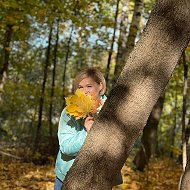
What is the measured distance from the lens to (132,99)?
5.21 feet

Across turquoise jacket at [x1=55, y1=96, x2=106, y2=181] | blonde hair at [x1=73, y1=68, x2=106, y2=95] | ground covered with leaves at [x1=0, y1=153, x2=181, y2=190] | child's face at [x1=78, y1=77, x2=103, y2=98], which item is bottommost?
ground covered with leaves at [x1=0, y1=153, x2=181, y2=190]

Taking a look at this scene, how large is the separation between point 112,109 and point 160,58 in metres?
0.32

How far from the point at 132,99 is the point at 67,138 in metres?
0.63

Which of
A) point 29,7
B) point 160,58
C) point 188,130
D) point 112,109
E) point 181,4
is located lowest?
point 188,130

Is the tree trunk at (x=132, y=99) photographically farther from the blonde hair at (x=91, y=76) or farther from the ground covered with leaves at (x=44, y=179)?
the ground covered with leaves at (x=44, y=179)

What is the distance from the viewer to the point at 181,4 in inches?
64.3

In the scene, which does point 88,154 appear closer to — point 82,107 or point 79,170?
point 79,170

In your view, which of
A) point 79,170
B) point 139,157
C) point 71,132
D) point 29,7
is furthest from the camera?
point 139,157

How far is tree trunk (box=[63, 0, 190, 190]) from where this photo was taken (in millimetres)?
1549

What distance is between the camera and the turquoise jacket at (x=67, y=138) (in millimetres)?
2014

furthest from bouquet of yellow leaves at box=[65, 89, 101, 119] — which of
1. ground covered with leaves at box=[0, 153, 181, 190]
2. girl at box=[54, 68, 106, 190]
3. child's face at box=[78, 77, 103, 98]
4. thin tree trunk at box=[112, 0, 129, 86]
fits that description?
thin tree trunk at box=[112, 0, 129, 86]

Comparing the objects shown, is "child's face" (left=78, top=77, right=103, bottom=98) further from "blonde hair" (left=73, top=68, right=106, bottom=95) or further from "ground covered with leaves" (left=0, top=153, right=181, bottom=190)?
"ground covered with leaves" (left=0, top=153, right=181, bottom=190)

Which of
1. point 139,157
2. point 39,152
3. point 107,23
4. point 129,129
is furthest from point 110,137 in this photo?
point 39,152

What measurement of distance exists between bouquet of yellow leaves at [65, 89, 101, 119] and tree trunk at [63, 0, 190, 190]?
0.33 m
